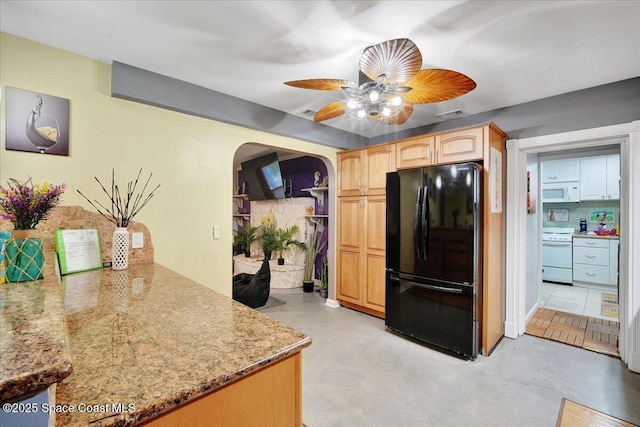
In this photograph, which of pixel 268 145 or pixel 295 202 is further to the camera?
pixel 295 202

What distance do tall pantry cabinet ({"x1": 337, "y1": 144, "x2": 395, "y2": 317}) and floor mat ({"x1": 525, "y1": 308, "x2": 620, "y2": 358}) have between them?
5.84ft

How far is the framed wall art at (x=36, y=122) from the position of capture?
5.96 ft

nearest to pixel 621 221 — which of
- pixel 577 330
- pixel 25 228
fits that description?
pixel 577 330

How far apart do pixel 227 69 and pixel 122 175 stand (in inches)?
46.5

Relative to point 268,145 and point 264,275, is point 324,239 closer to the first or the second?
point 264,275

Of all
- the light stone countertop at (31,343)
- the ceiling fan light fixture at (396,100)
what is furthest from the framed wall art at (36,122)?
the ceiling fan light fixture at (396,100)

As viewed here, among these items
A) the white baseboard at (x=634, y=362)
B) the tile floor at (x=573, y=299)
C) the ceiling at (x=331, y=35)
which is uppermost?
the ceiling at (x=331, y=35)

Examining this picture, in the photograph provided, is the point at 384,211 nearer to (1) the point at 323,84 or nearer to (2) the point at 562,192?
(1) the point at 323,84

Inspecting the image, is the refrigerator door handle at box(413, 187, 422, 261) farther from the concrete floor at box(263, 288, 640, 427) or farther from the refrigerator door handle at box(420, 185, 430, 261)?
the concrete floor at box(263, 288, 640, 427)

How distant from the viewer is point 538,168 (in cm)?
392

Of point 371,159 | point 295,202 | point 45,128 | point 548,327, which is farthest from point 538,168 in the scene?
point 45,128

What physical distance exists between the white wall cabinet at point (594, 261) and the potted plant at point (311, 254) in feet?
14.7

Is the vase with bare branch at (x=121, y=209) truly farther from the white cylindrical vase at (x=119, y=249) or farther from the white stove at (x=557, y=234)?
the white stove at (x=557, y=234)

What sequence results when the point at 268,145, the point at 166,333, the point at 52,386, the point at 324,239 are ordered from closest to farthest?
the point at 52,386 < the point at 166,333 < the point at 268,145 < the point at 324,239
